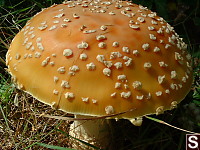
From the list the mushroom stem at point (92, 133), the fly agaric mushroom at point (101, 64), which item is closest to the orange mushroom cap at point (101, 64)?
the fly agaric mushroom at point (101, 64)

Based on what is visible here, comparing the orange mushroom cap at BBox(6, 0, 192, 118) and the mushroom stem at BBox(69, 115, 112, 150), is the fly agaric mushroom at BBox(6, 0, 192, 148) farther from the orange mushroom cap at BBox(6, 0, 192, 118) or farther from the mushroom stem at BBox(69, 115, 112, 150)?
the mushroom stem at BBox(69, 115, 112, 150)

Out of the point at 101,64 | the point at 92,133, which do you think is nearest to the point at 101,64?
the point at 101,64

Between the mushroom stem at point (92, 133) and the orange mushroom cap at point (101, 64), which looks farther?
the mushroom stem at point (92, 133)

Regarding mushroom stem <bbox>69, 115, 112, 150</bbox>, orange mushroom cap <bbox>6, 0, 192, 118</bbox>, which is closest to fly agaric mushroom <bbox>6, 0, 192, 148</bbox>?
orange mushroom cap <bbox>6, 0, 192, 118</bbox>

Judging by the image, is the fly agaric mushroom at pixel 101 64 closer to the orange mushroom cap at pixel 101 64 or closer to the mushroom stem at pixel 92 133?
the orange mushroom cap at pixel 101 64

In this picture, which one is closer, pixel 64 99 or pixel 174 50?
pixel 64 99

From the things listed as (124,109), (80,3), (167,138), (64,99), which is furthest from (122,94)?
(167,138)

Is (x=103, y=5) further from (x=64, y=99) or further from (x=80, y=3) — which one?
(x=64, y=99)
